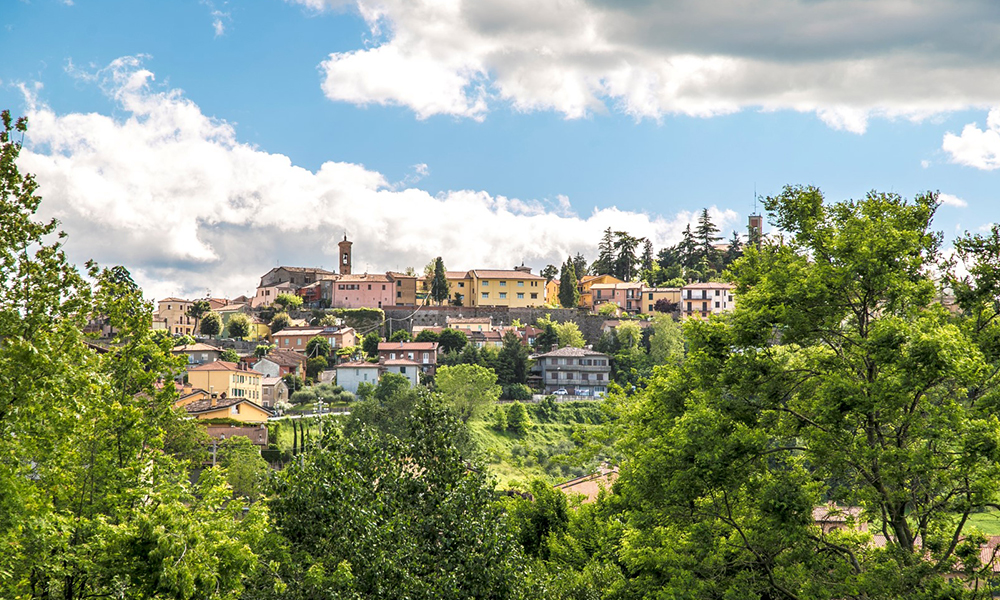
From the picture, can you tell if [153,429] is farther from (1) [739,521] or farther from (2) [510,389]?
(2) [510,389]

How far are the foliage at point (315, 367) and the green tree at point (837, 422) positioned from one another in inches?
2655

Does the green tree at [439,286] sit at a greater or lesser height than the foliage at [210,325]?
greater

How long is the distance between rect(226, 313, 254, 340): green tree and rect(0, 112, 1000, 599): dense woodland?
8234 cm

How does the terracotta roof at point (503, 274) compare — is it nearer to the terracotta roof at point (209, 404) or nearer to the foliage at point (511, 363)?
the foliage at point (511, 363)

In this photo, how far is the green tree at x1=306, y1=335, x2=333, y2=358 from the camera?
278 feet

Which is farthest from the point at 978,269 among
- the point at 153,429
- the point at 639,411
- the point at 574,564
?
the point at 153,429

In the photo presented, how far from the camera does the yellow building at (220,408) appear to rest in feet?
185

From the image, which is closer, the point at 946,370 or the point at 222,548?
the point at 222,548

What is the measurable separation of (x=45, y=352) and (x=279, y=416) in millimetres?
55603

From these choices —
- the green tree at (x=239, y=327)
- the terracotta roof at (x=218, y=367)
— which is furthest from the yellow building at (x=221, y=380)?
the green tree at (x=239, y=327)

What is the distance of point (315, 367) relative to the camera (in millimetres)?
80875

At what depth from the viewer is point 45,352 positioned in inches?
383

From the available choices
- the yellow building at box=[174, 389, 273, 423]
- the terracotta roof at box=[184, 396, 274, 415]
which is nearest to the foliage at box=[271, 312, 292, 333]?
the yellow building at box=[174, 389, 273, 423]

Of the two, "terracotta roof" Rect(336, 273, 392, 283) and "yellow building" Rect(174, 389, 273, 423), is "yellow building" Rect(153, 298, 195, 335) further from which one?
"yellow building" Rect(174, 389, 273, 423)
